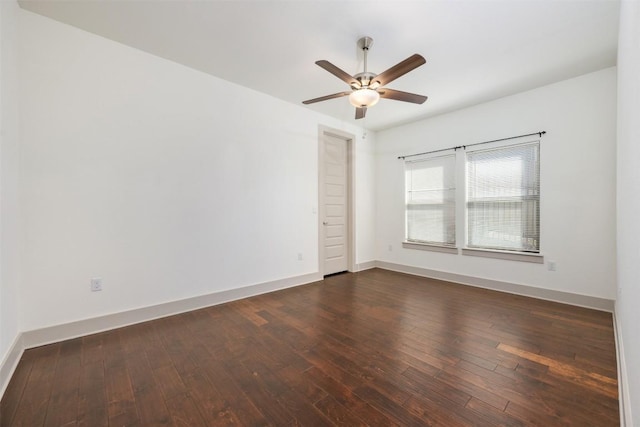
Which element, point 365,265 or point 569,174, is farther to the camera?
point 365,265

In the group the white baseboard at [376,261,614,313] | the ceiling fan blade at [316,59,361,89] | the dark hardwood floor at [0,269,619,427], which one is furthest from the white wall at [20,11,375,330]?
the white baseboard at [376,261,614,313]

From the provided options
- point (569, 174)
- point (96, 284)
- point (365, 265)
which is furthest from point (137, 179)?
point (569, 174)

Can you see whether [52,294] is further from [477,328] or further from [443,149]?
[443,149]

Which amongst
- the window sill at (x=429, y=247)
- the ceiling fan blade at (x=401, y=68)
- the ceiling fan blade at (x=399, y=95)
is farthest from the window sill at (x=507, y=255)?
the ceiling fan blade at (x=401, y=68)

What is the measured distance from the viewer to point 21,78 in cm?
212

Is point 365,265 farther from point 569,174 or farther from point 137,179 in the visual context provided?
point 137,179

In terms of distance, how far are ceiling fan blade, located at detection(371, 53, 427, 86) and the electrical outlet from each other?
3172mm

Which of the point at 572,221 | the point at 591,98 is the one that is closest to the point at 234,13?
the point at 591,98

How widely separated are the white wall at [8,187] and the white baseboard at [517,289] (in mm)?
4830

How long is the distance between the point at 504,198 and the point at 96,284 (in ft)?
16.3

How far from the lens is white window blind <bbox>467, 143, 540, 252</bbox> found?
346 centimetres

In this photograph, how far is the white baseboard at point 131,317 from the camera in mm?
2166

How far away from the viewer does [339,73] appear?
221 cm

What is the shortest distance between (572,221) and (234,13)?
4.32 meters
